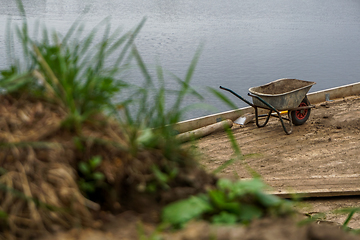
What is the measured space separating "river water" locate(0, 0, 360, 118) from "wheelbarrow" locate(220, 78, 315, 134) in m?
1.78

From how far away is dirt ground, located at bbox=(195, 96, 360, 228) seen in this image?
172 inches

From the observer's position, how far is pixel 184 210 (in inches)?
47.7

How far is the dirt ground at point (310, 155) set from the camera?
4375mm

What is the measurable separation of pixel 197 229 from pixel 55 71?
0.92m

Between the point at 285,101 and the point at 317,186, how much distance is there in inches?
104

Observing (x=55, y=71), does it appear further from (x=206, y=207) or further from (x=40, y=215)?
(x=206, y=207)

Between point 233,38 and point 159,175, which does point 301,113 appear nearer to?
point 159,175

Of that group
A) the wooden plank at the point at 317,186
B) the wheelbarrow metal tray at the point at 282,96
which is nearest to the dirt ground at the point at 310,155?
the wooden plank at the point at 317,186

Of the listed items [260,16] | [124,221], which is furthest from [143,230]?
[260,16]

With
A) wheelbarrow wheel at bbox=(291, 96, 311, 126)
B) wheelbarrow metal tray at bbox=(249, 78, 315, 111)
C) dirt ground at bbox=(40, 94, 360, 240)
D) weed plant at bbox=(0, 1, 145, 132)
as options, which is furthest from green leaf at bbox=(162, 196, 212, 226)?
wheelbarrow wheel at bbox=(291, 96, 311, 126)

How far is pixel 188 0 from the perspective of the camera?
31203 mm

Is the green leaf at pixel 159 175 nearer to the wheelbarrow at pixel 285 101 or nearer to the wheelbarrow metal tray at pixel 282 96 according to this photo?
the wheelbarrow at pixel 285 101

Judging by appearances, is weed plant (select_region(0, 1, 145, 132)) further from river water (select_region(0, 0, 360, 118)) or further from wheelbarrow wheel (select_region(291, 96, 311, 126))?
river water (select_region(0, 0, 360, 118))

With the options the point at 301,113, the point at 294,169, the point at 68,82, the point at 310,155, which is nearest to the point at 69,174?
the point at 68,82
